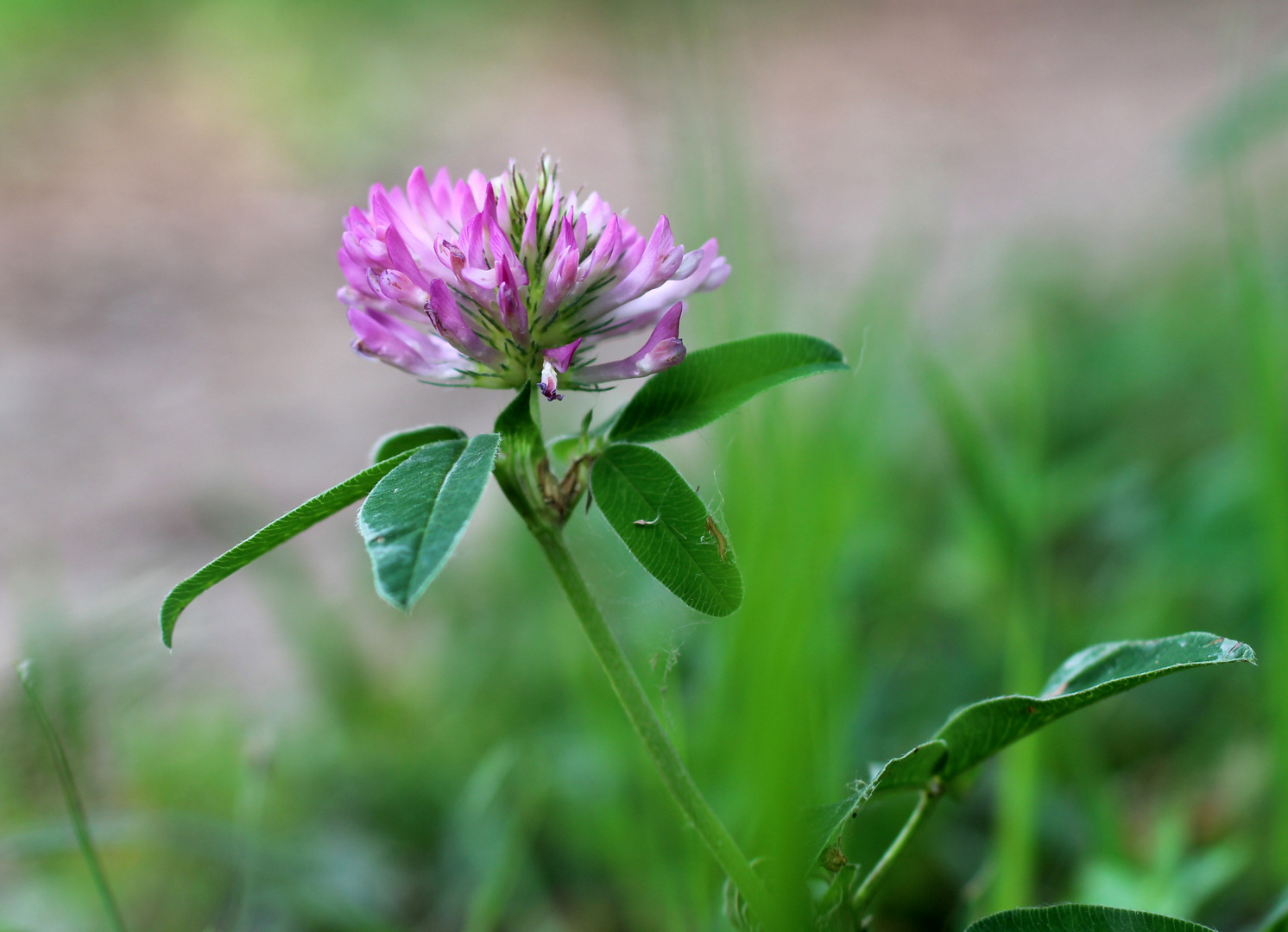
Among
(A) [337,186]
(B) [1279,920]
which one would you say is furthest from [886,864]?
(A) [337,186]

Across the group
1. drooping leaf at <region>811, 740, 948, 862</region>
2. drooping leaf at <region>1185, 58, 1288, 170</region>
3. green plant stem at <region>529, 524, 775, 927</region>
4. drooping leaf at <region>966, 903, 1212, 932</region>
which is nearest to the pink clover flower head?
green plant stem at <region>529, 524, 775, 927</region>

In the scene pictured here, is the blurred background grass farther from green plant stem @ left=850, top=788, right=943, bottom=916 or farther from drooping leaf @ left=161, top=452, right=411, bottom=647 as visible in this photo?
drooping leaf @ left=161, top=452, right=411, bottom=647

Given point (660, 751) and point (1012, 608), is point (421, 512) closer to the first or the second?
point (660, 751)

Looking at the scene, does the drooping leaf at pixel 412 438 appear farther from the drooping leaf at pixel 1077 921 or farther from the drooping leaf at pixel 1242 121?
the drooping leaf at pixel 1242 121

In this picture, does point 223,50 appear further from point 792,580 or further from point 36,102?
point 792,580

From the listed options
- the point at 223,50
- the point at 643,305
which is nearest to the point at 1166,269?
the point at 643,305
